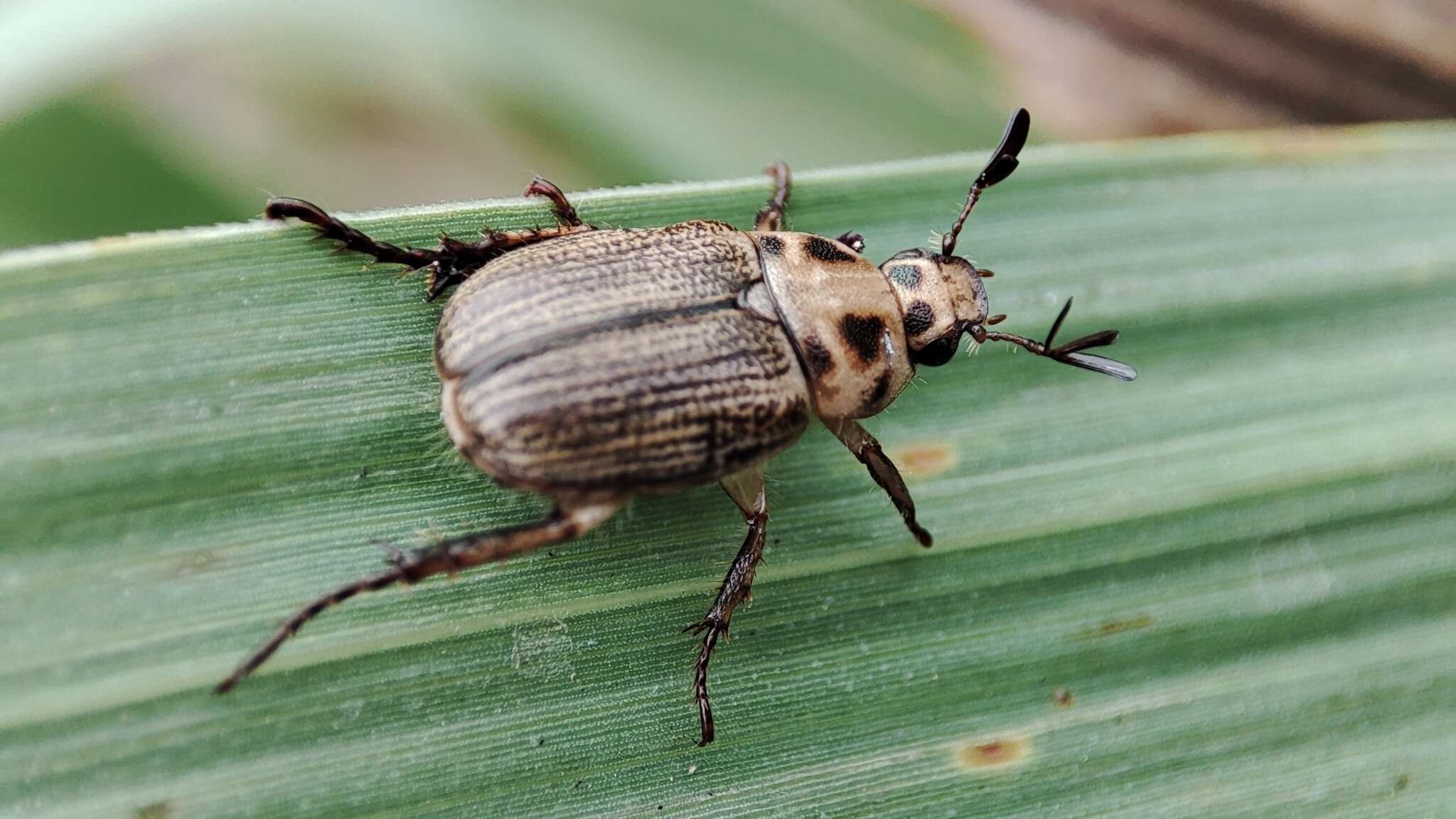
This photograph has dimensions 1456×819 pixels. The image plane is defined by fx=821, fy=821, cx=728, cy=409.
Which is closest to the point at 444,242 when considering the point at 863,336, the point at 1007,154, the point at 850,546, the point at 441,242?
the point at 441,242

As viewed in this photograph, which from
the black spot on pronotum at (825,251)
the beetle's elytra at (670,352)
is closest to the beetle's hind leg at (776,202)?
the beetle's elytra at (670,352)

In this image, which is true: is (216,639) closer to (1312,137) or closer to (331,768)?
(331,768)

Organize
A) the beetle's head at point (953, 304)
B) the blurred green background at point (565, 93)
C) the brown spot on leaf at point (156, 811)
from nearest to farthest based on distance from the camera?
the brown spot on leaf at point (156, 811), the beetle's head at point (953, 304), the blurred green background at point (565, 93)

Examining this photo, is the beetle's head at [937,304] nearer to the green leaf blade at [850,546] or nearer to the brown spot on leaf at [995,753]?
the green leaf blade at [850,546]

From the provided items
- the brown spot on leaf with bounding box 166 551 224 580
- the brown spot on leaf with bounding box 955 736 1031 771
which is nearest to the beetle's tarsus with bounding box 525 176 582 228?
the brown spot on leaf with bounding box 166 551 224 580

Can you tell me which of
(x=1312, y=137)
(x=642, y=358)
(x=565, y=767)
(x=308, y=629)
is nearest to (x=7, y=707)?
(x=308, y=629)

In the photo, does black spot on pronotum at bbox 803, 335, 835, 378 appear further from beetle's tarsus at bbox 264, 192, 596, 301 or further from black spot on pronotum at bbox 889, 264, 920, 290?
beetle's tarsus at bbox 264, 192, 596, 301
